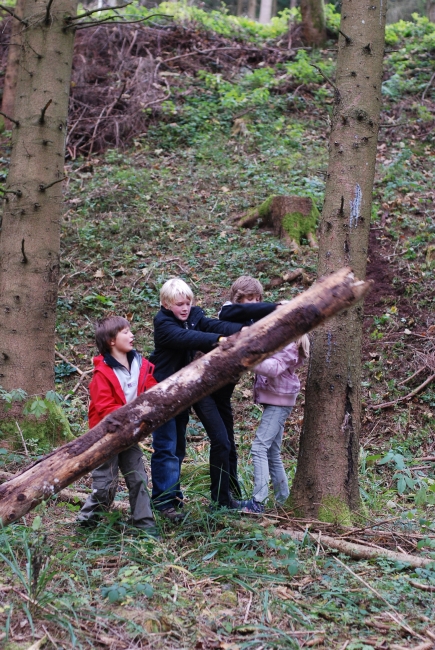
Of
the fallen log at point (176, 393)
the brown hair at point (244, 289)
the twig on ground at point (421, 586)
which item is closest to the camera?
the twig on ground at point (421, 586)

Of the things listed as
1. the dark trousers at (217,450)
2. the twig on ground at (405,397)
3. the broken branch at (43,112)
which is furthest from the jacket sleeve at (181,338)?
the twig on ground at (405,397)

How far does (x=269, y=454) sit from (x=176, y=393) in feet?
5.02

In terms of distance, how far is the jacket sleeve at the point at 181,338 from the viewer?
4.26m

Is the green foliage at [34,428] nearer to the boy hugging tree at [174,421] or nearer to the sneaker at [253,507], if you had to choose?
the boy hugging tree at [174,421]

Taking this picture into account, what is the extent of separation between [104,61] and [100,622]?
14.5 m

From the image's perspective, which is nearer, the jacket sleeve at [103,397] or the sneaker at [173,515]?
the jacket sleeve at [103,397]

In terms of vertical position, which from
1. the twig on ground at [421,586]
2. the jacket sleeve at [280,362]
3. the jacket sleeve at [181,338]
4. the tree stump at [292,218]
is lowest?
the twig on ground at [421,586]

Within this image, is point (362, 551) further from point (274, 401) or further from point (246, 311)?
point (246, 311)

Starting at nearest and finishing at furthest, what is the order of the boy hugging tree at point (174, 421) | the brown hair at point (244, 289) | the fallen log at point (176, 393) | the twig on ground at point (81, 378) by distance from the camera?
the fallen log at point (176, 393), the boy hugging tree at point (174, 421), the brown hair at point (244, 289), the twig on ground at point (81, 378)

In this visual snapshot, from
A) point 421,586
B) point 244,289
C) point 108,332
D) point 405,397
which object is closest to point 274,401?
point 244,289

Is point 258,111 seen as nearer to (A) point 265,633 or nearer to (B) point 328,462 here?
(B) point 328,462

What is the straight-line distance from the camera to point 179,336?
14.3ft

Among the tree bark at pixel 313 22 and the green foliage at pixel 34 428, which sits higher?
the tree bark at pixel 313 22

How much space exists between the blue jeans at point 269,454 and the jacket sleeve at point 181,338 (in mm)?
776
